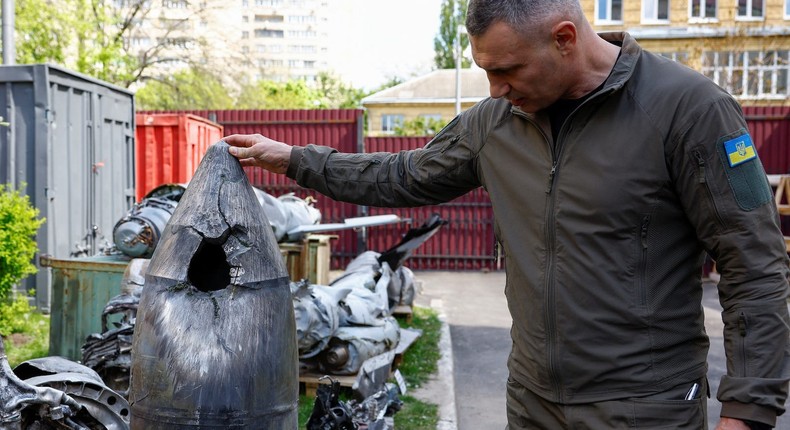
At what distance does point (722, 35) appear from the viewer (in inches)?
1081

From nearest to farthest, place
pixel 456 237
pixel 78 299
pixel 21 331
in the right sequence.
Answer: pixel 78 299 → pixel 21 331 → pixel 456 237

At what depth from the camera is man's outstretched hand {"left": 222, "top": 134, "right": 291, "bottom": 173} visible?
285 cm

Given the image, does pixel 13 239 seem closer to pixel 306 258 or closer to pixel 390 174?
pixel 306 258

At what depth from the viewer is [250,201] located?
283 cm

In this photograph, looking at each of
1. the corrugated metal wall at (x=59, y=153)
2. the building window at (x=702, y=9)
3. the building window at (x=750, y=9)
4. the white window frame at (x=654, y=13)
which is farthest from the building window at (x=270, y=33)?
the corrugated metal wall at (x=59, y=153)

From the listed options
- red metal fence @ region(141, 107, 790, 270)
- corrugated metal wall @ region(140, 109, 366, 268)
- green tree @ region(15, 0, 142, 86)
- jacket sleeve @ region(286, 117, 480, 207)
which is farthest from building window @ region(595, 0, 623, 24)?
jacket sleeve @ region(286, 117, 480, 207)

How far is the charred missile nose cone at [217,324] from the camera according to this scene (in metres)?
2.55

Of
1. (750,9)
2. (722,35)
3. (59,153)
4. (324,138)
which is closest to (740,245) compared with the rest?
(59,153)

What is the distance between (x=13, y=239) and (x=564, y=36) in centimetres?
616

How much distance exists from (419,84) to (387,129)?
5571 mm

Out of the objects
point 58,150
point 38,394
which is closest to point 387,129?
point 58,150

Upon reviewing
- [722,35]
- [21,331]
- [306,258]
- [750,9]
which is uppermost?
[750,9]

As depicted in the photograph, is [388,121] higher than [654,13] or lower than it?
lower

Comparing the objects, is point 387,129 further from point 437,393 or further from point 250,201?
point 250,201
